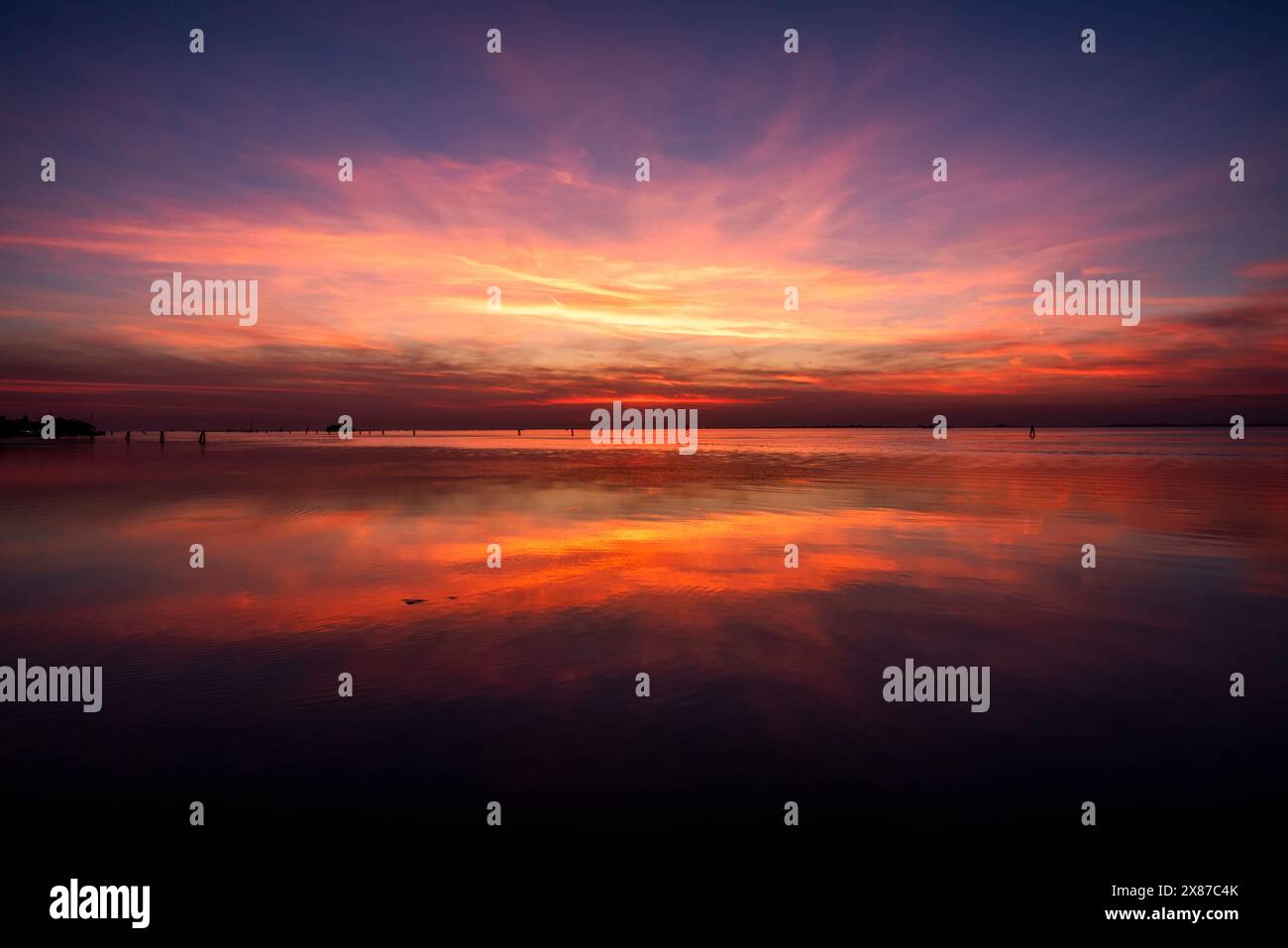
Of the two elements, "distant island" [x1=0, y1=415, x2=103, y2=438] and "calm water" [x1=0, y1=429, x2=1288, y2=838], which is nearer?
"calm water" [x1=0, y1=429, x2=1288, y2=838]

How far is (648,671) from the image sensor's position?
9734 millimetres

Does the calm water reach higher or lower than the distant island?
lower

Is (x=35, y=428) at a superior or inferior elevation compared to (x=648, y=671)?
superior

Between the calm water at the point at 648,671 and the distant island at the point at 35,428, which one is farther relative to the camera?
the distant island at the point at 35,428

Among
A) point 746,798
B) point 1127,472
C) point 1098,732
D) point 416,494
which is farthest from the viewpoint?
point 1127,472

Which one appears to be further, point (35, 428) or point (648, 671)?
point (35, 428)

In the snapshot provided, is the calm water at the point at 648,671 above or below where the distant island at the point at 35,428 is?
below

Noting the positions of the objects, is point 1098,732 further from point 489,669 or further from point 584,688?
point 489,669

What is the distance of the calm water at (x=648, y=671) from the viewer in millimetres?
6520

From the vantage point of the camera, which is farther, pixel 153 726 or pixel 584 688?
pixel 584 688

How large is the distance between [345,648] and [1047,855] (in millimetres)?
9268

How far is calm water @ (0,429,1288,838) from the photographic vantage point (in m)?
6.52
